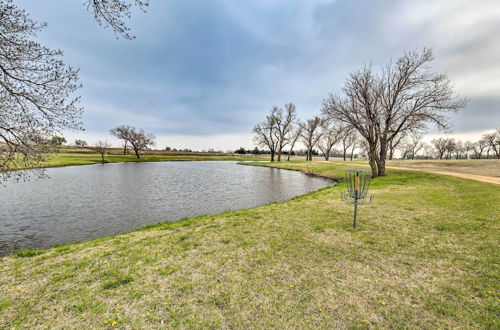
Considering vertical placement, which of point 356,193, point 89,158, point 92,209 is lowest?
point 92,209

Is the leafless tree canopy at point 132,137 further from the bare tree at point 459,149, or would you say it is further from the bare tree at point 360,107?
the bare tree at point 459,149

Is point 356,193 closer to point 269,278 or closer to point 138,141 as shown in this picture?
point 269,278

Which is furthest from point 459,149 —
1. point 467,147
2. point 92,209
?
point 92,209

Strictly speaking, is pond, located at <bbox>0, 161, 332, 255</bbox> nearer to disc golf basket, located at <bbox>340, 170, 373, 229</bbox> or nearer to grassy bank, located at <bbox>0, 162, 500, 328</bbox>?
grassy bank, located at <bbox>0, 162, 500, 328</bbox>

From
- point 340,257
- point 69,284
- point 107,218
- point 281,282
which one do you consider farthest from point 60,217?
point 340,257

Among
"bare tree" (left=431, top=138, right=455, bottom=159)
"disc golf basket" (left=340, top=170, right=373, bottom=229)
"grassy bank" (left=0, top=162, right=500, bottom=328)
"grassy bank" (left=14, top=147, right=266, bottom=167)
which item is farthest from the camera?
"bare tree" (left=431, top=138, right=455, bottom=159)

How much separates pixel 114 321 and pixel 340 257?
5518 millimetres

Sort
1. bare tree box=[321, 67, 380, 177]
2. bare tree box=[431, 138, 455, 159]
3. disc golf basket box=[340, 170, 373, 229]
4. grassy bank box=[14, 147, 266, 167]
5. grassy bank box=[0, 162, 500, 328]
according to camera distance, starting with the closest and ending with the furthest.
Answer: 1. grassy bank box=[0, 162, 500, 328]
2. disc golf basket box=[340, 170, 373, 229]
3. bare tree box=[321, 67, 380, 177]
4. grassy bank box=[14, 147, 266, 167]
5. bare tree box=[431, 138, 455, 159]

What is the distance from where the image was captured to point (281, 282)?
456 cm

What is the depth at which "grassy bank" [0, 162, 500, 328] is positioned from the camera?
3523mm

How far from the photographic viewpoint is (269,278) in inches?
186

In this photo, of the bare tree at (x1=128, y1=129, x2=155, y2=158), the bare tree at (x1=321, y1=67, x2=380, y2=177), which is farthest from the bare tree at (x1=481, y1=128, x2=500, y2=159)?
the bare tree at (x1=128, y1=129, x2=155, y2=158)

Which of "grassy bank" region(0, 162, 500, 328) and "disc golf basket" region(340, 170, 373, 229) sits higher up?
"disc golf basket" region(340, 170, 373, 229)

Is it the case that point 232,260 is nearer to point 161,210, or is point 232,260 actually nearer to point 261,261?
point 261,261
